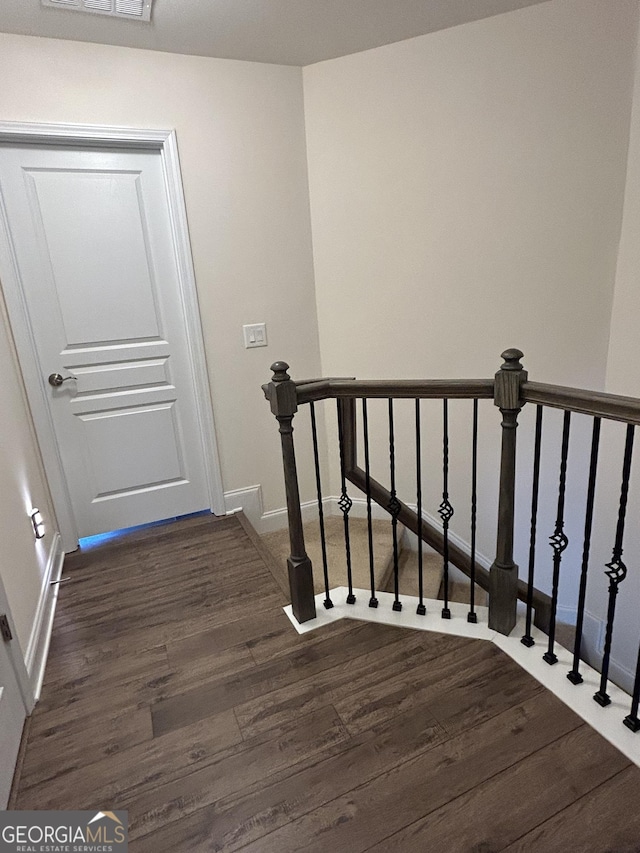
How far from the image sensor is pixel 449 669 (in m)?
1.63

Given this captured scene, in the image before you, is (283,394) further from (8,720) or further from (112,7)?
(112,7)

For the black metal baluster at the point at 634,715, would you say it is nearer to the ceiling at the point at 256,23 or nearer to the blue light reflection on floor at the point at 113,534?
the blue light reflection on floor at the point at 113,534

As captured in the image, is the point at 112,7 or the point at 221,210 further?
the point at 221,210

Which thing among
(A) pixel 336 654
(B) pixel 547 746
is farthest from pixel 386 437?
(B) pixel 547 746

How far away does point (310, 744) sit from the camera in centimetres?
141

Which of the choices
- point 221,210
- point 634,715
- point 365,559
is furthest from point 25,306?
point 634,715

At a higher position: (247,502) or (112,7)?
(112,7)

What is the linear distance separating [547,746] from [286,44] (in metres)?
3.03

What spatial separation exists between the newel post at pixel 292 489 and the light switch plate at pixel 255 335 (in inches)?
41.8

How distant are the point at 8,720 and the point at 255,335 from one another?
2.04m

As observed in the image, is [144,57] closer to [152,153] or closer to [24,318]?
[152,153]

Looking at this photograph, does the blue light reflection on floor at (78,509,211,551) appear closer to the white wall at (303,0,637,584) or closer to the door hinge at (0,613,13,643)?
the door hinge at (0,613,13,643)

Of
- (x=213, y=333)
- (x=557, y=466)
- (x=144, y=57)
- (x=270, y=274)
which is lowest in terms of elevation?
(x=557, y=466)

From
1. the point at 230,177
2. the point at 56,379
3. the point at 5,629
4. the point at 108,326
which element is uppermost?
the point at 230,177
